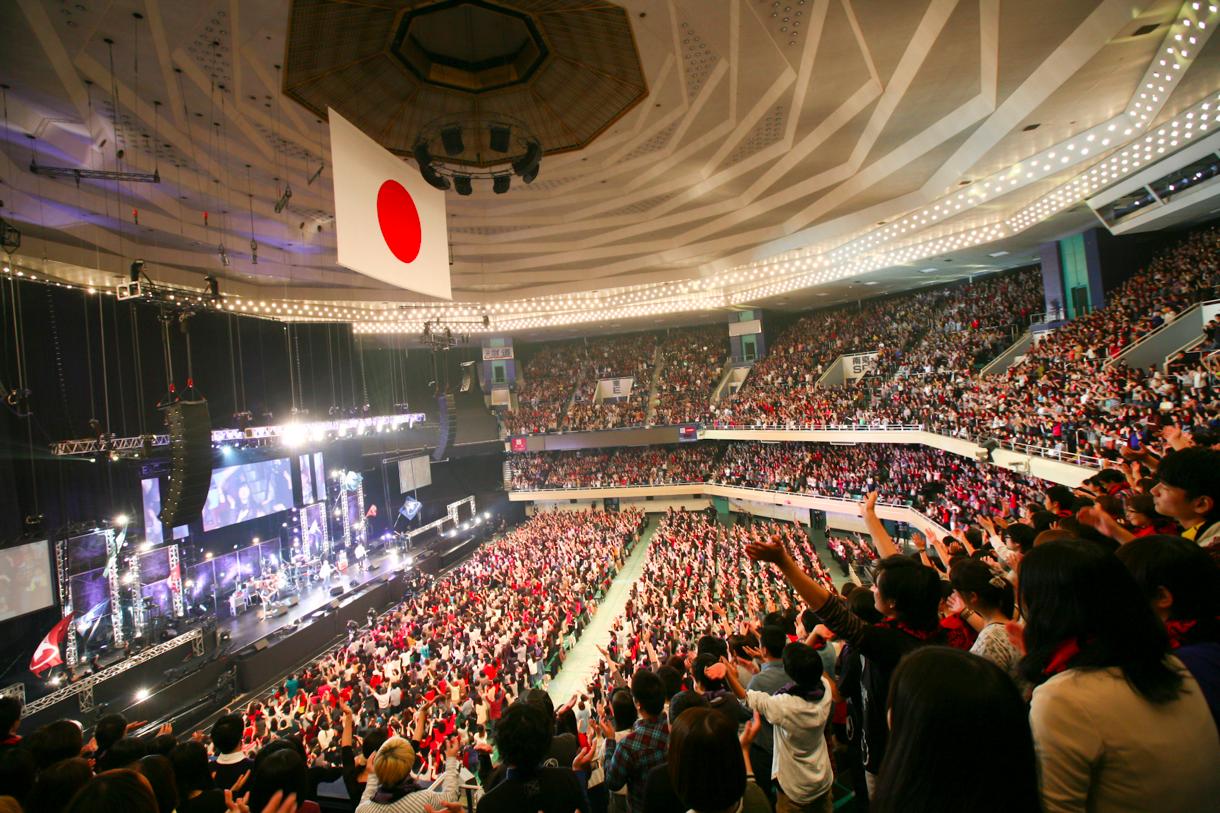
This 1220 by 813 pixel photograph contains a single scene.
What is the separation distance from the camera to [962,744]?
3.60 feet

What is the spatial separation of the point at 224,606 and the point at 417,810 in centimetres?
1750

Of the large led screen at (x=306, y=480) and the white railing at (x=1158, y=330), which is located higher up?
the white railing at (x=1158, y=330)

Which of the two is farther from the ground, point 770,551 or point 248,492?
point 770,551

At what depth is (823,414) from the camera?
2055 cm

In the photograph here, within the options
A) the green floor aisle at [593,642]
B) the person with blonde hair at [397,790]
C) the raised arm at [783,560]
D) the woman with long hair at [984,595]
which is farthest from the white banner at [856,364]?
the person with blonde hair at [397,790]

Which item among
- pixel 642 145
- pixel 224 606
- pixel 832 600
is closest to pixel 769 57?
pixel 642 145

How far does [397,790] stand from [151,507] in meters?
15.6

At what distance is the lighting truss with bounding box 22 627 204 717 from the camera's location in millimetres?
9828

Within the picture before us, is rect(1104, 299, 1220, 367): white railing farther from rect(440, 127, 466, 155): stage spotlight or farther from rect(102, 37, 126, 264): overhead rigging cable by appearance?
rect(102, 37, 126, 264): overhead rigging cable

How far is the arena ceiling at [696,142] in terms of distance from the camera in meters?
7.53

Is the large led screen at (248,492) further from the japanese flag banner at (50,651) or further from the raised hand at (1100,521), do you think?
the raised hand at (1100,521)

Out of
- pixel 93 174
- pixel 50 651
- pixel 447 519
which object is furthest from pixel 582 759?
pixel 447 519

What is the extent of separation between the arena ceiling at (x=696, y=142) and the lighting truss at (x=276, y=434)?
367 cm

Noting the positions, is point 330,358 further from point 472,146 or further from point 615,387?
→ point 615,387
